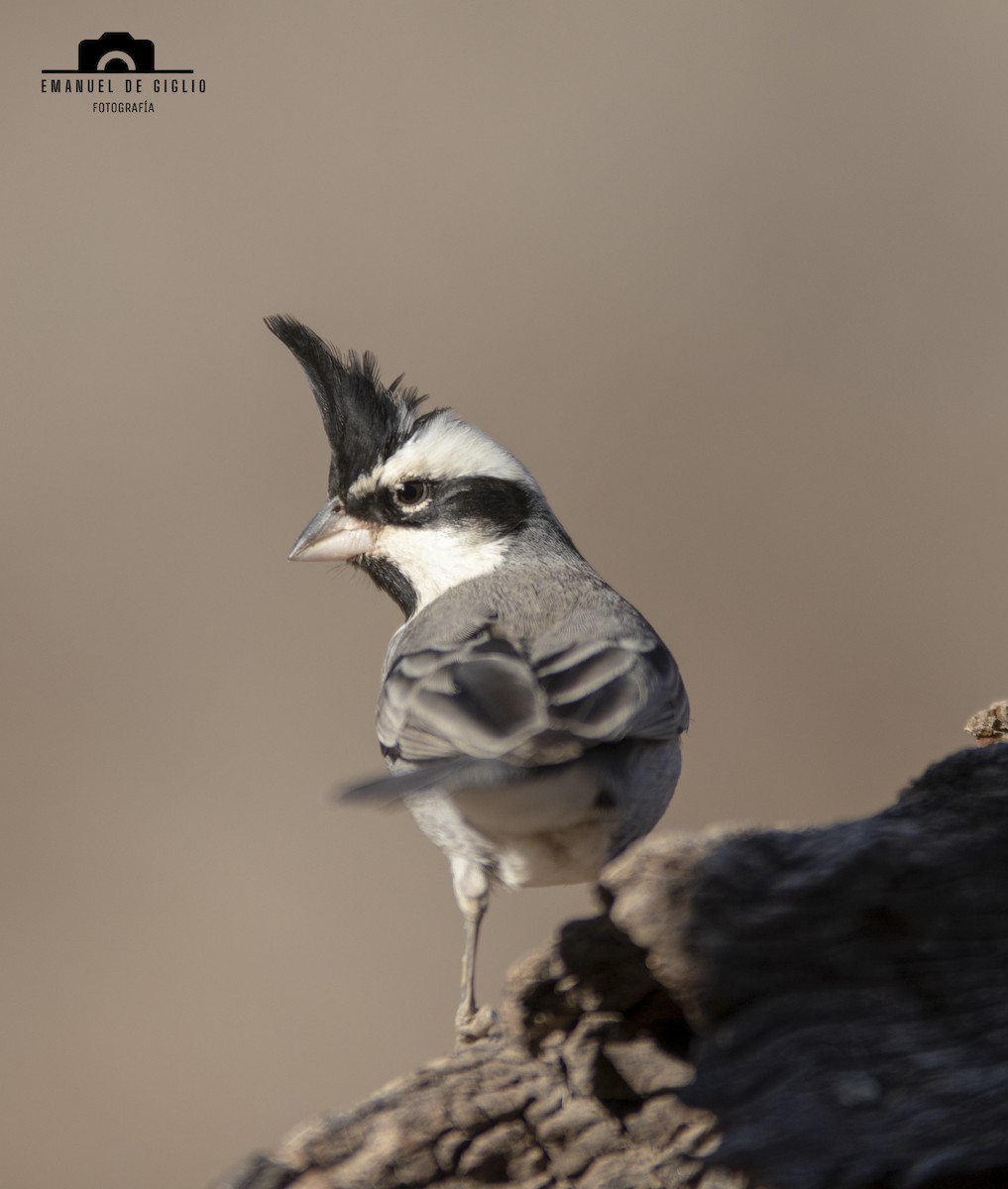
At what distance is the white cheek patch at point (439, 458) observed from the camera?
4578 millimetres

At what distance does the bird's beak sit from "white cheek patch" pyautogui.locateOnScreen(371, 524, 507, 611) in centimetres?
5

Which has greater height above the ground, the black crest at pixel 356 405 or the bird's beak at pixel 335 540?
the black crest at pixel 356 405

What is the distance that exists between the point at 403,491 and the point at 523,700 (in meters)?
1.47

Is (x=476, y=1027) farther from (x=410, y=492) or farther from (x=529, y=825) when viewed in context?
(x=410, y=492)

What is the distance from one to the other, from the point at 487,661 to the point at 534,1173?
1279mm

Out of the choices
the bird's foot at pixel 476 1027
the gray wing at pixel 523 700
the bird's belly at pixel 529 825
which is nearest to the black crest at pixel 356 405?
the gray wing at pixel 523 700

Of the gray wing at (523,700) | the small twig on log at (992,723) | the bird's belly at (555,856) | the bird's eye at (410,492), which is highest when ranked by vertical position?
the bird's eye at (410,492)

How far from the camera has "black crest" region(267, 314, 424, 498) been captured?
15.1 ft

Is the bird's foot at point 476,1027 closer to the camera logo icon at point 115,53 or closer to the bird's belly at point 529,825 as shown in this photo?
the bird's belly at point 529,825

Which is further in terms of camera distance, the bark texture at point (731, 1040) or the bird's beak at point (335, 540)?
the bird's beak at point (335, 540)

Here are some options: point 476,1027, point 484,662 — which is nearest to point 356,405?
point 484,662

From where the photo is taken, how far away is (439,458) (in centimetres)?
458

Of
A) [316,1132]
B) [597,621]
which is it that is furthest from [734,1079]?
[597,621]

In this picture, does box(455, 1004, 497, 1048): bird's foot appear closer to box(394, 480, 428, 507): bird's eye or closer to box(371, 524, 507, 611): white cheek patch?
box(371, 524, 507, 611): white cheek patch
